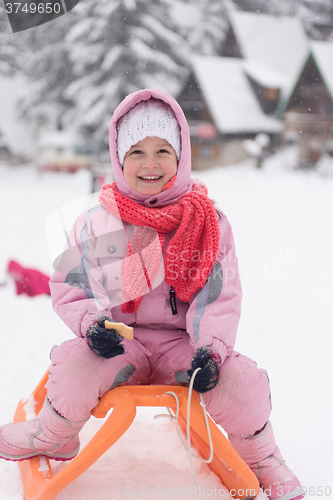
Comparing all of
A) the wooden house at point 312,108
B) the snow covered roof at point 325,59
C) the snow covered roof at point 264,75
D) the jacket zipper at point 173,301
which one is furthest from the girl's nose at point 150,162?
the snow covered roof at point 325,59

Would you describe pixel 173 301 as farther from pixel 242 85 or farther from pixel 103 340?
pixel 242 85

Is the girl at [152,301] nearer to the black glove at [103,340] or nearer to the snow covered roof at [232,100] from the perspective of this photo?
the black glove at [103,340]

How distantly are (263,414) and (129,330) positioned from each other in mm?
299

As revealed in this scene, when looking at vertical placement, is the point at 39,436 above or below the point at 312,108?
above

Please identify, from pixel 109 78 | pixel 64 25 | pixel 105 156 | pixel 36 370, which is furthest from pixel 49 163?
pixel 36 370

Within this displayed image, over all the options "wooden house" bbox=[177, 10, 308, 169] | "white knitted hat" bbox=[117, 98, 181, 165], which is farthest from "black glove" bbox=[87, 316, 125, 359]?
"wooden house" bbox=[177, 10, 308, 169]

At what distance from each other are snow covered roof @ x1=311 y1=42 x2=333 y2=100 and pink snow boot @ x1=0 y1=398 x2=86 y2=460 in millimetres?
4583

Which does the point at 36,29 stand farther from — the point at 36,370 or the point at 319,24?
the point at 36,370

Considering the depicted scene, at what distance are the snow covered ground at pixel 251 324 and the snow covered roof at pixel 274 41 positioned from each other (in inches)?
→ 45.2

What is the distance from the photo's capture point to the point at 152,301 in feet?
2.94

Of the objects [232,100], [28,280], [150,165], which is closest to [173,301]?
[150,165]

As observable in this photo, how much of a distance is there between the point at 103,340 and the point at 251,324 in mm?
1180

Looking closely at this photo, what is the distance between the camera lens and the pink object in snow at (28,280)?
7.08ft

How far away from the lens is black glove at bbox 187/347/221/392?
2.41ft
